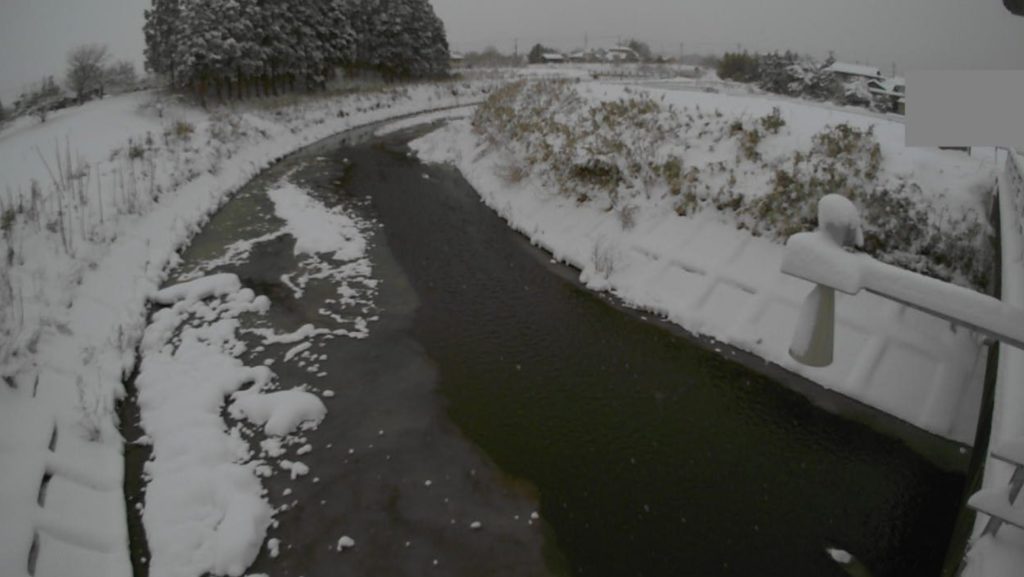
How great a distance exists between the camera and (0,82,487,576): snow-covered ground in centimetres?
457

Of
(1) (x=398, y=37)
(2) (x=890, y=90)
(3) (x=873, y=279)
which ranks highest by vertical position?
(1) (x=398, y=37)

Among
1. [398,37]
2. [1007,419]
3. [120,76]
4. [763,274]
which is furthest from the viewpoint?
[398,37]

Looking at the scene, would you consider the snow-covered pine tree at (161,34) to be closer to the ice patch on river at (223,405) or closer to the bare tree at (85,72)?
the bare tree at (85,72)

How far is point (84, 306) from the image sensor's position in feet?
25.5

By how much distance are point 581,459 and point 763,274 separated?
477 centimetres

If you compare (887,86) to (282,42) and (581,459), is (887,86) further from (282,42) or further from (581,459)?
(282,42)

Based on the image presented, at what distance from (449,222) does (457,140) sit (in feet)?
28.4

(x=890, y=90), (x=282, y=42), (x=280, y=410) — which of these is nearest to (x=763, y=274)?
(x=280, y=410)

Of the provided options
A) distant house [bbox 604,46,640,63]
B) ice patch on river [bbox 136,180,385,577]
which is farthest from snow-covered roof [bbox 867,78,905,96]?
distant house [bbox 604,46,640,63]

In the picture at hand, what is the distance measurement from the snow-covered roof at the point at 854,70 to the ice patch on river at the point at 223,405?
27.6 metres

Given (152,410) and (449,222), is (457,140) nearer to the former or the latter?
(449,222)

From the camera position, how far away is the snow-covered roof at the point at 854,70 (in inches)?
1085

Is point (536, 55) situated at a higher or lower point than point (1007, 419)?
higher

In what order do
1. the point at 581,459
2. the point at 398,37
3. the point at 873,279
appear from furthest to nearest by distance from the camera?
the point at 398,37 < the point at 581,459 < the point at 873,279
